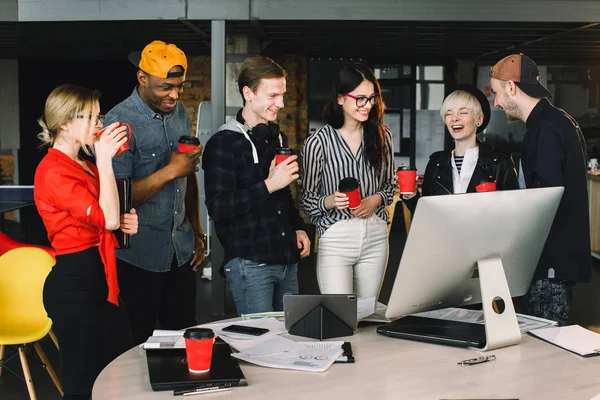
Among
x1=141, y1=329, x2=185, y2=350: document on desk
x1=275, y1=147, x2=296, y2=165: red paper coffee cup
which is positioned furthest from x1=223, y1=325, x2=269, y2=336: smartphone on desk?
x1=275, y1=147, x2=296, y2=165: red paper coffee cup

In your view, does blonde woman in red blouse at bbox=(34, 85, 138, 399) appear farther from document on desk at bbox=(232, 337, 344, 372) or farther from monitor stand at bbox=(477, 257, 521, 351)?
monitor stand at bbox=(477, 257, 521, 351)

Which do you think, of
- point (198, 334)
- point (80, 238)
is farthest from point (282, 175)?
point (198, 334)

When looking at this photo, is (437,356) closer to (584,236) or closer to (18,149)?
(584,236)

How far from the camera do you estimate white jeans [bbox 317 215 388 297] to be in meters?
3.09

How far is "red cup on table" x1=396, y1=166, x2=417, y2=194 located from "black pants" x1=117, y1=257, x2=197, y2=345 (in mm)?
994

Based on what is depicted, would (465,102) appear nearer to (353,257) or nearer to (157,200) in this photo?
(353,257)

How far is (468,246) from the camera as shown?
2.12 m

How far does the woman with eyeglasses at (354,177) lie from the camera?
310cm

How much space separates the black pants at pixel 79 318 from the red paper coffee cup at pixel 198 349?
0.74m

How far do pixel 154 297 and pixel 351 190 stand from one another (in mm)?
924

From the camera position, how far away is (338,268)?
10.1ft

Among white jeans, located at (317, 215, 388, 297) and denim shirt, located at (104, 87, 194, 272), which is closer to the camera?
denim shirt, located at (104, 87, 194, 272)

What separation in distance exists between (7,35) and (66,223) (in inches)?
310

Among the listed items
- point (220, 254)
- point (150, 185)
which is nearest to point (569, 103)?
point (220, 254)
